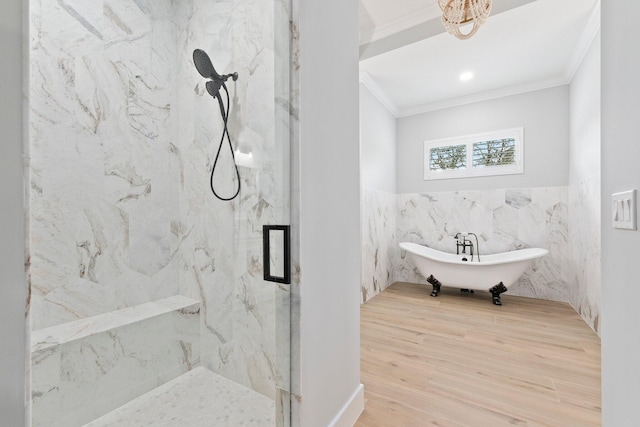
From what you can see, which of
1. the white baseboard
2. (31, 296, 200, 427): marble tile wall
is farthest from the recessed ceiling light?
(31, 296, 200, 427): marble tile wall

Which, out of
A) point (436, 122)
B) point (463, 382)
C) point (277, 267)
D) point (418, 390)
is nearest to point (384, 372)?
point (418, 390)

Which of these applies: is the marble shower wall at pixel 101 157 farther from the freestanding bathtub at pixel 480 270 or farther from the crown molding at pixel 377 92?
the freestanding bathtub at pixel 480 270

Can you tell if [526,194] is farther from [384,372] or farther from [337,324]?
[337,324]

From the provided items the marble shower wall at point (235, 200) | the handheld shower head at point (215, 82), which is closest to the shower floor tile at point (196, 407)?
the marble shower wall at point (235, 200)

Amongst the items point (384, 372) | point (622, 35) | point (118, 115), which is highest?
point (118, 115)

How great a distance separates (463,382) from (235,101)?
7.44 ft

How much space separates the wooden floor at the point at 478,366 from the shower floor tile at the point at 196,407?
24.4 inches

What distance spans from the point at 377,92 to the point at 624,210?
11.2 feet

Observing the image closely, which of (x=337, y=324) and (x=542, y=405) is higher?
(x=337, y=324)

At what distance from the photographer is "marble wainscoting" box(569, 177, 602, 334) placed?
8.05 feet

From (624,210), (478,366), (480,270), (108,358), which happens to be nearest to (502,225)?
(480,270)

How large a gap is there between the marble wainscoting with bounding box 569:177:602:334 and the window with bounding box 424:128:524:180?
74cm

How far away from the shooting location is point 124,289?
1.85 metres

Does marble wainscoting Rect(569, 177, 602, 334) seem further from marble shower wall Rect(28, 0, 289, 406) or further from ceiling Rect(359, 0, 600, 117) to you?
marble shower wall Rect(28, 0, 289, 406)
